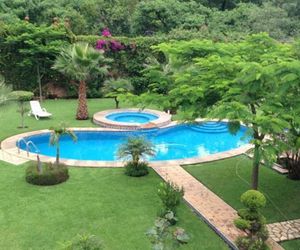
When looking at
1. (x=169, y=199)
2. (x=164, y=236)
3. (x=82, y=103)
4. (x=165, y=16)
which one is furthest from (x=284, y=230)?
(x=165, y=16)

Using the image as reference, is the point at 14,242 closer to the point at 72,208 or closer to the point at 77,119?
the point at 72,208

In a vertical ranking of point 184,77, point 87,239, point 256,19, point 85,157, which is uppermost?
point 256,19

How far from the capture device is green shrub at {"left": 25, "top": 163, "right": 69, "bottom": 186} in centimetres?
1248

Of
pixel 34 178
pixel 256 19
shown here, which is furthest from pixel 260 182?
pixel 256 19

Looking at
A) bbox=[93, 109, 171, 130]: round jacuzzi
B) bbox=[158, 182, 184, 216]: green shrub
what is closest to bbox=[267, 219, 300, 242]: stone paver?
bbox=[158, 182, 184, 216]: green shrub

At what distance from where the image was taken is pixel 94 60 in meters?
21.0

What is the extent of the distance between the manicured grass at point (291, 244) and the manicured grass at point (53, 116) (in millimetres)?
11888

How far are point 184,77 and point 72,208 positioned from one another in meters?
4.83

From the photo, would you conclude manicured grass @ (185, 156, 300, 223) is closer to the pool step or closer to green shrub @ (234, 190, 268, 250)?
green shrub @ (234, 190, 268, 250)

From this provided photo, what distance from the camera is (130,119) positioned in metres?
23.6

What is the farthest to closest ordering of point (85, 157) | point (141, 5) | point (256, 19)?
1. point (141, 5)
2. point (256, 19)
3. point (85, 157)

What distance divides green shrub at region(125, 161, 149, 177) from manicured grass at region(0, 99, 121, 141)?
603 cm

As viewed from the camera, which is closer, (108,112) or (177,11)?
(108,112)

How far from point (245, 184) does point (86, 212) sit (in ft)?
17.8
